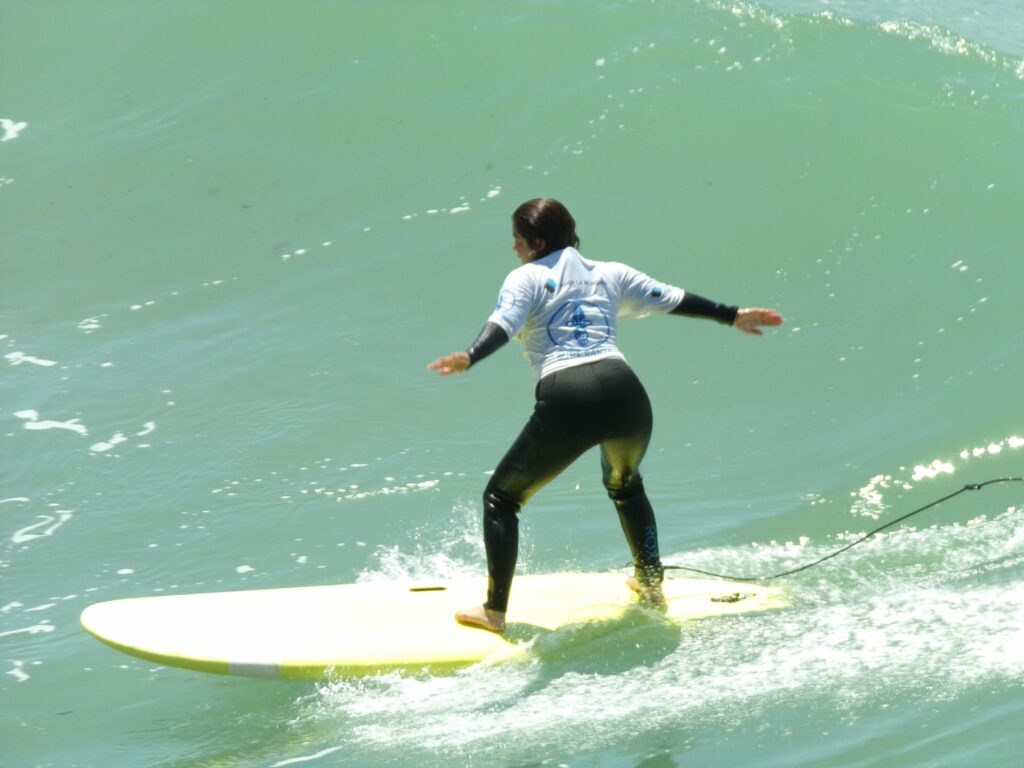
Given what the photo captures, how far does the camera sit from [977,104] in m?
9.16

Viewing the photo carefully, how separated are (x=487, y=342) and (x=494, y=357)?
11.3 feet

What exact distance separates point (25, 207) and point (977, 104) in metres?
6.83

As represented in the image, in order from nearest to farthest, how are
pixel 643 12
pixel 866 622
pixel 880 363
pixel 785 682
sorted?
pixel 785 682, pixel 866 622, pixel 880 363, pixel 643 12

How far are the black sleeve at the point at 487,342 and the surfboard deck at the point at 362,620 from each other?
1.14 metres

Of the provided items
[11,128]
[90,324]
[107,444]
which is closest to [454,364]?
[107,444]

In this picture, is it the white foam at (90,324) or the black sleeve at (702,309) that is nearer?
the black sleeve at (702,309)

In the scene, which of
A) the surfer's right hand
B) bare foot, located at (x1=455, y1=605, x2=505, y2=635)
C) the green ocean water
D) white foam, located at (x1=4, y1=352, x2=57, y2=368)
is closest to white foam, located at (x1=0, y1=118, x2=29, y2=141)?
the green ocean water

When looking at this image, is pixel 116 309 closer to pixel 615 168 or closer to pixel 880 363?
pixel 615 168

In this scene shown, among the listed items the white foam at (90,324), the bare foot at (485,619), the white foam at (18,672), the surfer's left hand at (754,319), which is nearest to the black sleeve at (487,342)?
the surfer's left hand at (754,319)

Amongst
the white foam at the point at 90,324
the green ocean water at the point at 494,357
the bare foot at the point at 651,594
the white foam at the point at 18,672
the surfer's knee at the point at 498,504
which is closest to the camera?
the green ocean water at the point at 494,357

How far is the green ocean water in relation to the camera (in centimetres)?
425

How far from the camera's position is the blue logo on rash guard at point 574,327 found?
173 inches

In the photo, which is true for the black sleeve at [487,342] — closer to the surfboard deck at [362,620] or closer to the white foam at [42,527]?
the surfboard deck at [362,620]

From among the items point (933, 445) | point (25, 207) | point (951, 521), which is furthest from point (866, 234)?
point (25, 207)
